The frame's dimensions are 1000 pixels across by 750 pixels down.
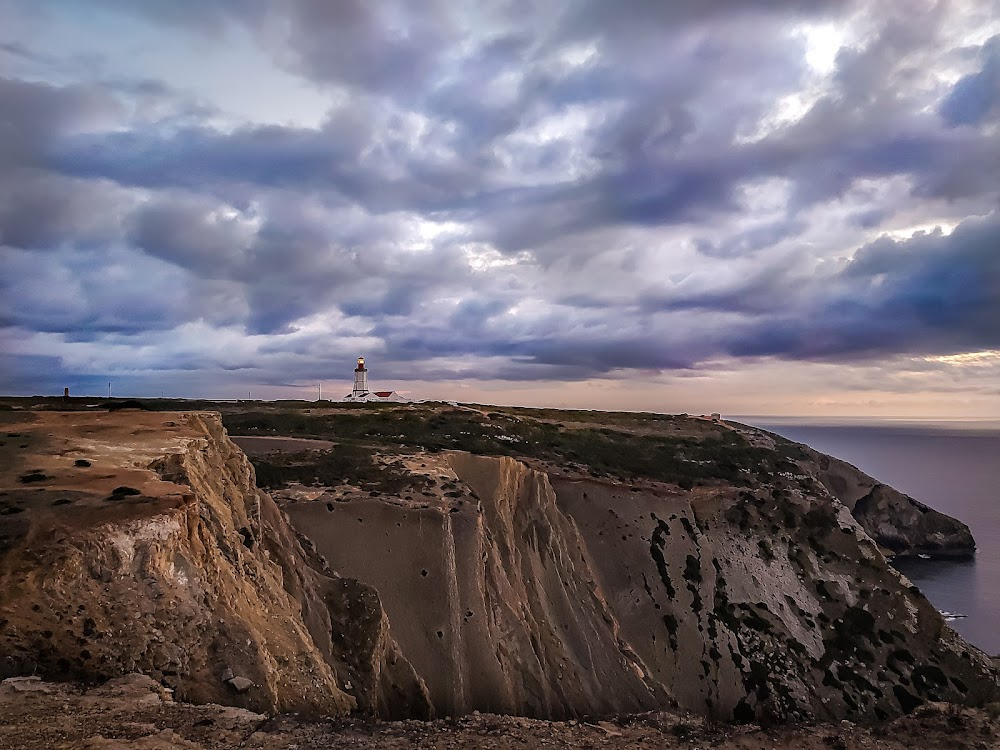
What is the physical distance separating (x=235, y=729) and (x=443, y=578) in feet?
50.9

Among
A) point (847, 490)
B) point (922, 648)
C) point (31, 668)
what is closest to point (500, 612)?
point (31, 668)

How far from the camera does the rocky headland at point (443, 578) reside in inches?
588

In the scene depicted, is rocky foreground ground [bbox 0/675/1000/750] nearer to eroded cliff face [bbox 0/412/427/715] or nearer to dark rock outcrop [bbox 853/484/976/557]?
eroded cliff face [bbox 0/412/427/715]

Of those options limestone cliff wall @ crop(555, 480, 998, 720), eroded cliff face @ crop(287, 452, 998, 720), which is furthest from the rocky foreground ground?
limestone cliff wall @ crop(555, 480, 998, 720)

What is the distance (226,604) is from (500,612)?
53.0 ft

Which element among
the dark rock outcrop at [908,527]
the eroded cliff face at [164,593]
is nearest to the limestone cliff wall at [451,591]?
the eroded cliff face at [164,593]

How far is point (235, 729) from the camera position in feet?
43.9

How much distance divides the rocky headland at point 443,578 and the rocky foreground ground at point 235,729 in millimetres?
981

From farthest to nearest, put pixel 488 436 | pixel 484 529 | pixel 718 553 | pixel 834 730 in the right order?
pixel 488 436 < pixel 718 553 < pixel 484 529 < pixel 834 730

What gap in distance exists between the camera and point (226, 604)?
16719 mm

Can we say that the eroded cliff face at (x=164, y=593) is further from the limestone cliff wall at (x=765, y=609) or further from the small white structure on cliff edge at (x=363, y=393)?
the small white structure on cliff edge at (x=363, y=393)

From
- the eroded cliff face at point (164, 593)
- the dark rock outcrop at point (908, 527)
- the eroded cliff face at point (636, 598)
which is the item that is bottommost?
the dark rock outcrop at point (908, 527)

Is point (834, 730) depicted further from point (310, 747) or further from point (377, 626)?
point (310, 747)

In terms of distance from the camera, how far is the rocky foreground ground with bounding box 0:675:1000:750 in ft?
37.6
